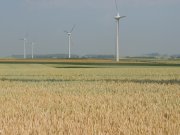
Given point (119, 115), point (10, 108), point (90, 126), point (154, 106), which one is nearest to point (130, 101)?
point (154, 106)

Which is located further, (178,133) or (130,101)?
(130,101)

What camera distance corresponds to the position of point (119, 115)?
1052cm

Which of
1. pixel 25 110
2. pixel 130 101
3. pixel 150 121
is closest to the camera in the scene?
pixel 150 121

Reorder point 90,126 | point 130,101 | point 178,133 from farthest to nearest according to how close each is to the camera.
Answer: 1. point 130,101
2. point 90,126
3. point 178,133

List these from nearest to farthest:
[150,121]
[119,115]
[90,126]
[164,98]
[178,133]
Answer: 1. [178,133]
2. [90,126]
3. [150,121]
4. [119,115]
5. [164,98]

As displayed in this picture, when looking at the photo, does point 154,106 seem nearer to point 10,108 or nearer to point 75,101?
point 75,101

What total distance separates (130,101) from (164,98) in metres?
1.68

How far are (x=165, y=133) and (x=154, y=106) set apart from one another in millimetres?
4071

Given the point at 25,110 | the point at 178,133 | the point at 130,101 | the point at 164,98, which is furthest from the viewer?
the point at 164,98

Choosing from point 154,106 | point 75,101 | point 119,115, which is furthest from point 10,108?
point 154,106

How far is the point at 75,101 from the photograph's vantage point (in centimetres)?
1367

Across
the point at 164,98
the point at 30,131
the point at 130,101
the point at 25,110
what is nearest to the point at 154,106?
the point at 130,101

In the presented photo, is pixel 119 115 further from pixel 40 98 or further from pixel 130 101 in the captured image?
pixel 40 98

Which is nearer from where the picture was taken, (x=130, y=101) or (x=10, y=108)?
(x=10, y=108)
